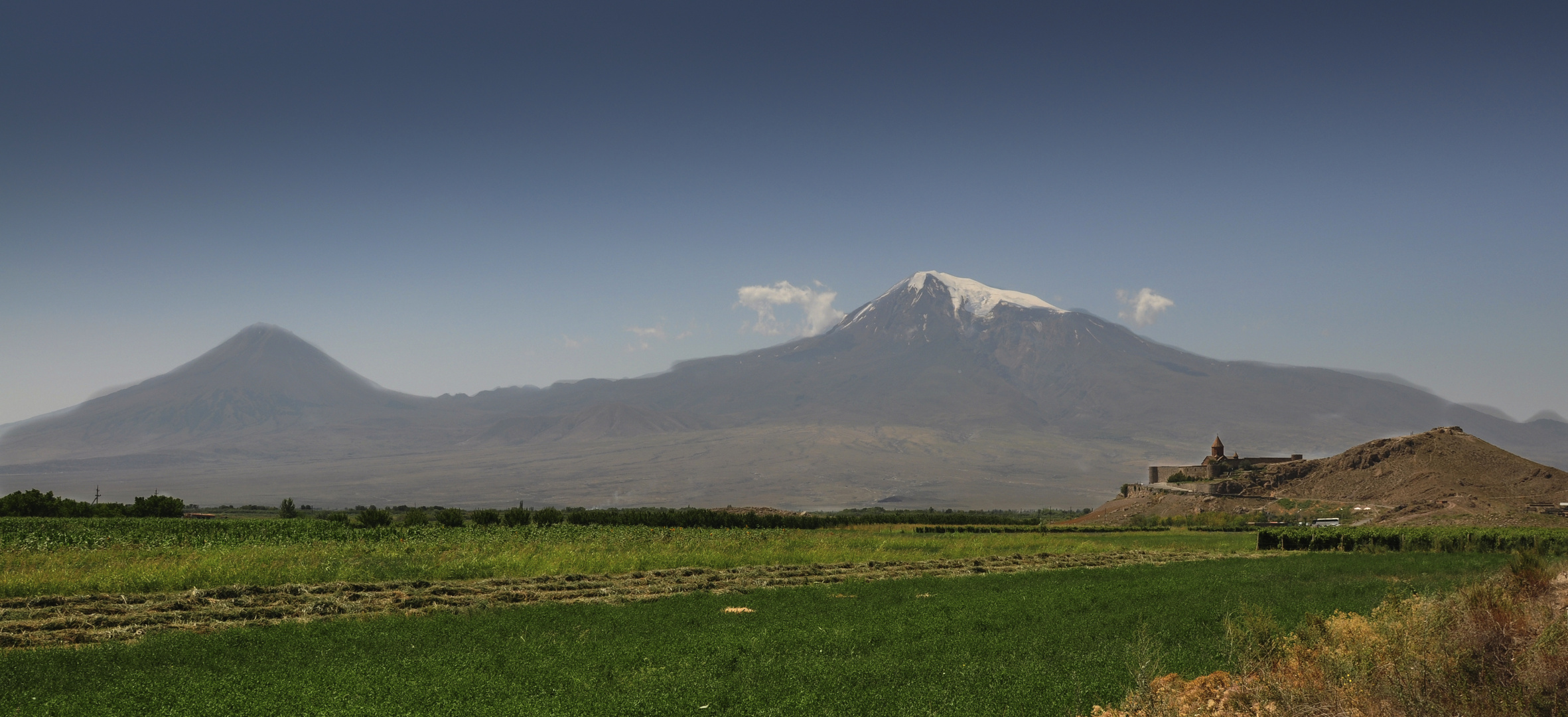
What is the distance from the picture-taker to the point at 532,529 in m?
48.8

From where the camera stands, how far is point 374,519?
50750 millimetres

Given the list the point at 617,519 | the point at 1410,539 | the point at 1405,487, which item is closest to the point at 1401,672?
the point at 1410,539

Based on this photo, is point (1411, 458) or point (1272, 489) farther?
point (1272, 489)

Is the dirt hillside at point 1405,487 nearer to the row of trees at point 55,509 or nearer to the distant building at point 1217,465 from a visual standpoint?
the distant building at point 1217,465

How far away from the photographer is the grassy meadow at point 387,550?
24.9 meters

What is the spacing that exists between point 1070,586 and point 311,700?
2154 centimetres

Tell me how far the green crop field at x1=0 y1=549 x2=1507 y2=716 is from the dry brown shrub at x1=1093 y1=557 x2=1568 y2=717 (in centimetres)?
114

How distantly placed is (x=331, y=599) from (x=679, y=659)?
1211 cm

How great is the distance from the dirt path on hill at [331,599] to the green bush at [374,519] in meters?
26.0

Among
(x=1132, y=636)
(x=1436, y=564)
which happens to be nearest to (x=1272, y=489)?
(x=1436, y=564)

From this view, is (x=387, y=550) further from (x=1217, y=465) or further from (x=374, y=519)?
(x=1217, y=465)

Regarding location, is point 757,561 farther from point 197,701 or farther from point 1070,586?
point 197,701

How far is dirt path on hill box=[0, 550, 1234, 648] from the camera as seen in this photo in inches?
718

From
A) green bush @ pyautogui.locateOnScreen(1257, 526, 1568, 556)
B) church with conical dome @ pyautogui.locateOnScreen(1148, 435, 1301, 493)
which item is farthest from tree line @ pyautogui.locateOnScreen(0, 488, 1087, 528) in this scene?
church with conical dome @ pyautogui.locateOnScreen(1148, 435, 1301, 493)
